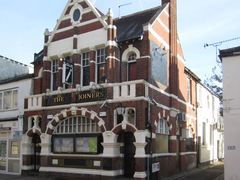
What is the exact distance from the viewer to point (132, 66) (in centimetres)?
2225

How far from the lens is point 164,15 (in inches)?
952

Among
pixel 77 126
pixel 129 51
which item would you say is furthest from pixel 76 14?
pixel 77 126

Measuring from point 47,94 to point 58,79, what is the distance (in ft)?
4.08

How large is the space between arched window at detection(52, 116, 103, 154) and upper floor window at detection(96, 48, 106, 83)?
257 centimetres

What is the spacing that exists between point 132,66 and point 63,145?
254 inches

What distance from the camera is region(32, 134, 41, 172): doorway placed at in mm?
25403

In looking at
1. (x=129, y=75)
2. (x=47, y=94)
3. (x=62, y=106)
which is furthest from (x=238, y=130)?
(x=47, y=94)

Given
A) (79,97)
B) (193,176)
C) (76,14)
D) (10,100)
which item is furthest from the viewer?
(10,100)

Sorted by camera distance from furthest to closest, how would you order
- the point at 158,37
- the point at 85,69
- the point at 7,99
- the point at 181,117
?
the point at 7,99 < the point at 181,117 < the point at 85,69 < the point at 158,37

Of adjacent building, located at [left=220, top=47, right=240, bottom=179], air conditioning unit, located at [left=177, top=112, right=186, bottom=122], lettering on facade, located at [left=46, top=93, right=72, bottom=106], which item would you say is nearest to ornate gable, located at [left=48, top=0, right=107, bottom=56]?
lettering on facade, located at [left=46, top=93, right=72, bottom=106]

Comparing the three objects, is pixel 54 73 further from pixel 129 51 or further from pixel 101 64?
pixel 129 51

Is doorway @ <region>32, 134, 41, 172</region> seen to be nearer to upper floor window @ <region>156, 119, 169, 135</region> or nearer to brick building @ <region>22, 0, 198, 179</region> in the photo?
brick building @ <region>22, 0, 198, 179</region>

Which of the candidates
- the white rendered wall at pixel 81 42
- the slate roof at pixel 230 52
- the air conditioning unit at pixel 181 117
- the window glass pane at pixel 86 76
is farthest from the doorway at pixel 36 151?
the slate roof at pixel 230 52

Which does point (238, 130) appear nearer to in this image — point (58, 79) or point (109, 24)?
point (109, 24)
